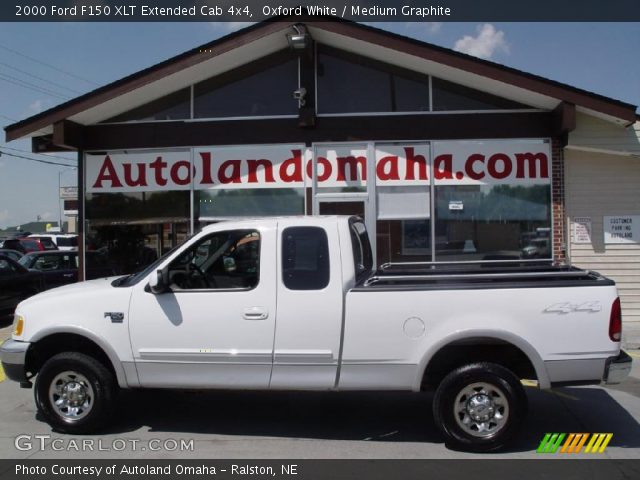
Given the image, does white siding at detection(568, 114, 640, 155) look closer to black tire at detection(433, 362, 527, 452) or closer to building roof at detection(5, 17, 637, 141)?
building roof at detection(5, 17, 637, 141)

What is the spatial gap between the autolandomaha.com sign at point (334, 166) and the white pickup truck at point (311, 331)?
557 cm

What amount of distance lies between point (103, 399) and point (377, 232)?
6.52m

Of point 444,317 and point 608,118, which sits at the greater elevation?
point 608,118

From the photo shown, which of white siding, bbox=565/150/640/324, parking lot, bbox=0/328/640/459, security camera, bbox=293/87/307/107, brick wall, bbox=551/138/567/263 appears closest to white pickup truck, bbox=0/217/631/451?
parking lot, bbox=0/328/640/459

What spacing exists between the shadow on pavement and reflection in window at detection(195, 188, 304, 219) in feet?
15.9

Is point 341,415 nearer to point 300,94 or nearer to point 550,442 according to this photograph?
point 550,442

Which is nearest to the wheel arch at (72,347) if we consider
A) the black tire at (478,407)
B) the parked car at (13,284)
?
the black tire at (478,407)

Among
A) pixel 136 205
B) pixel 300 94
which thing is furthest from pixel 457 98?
pixel 136 205

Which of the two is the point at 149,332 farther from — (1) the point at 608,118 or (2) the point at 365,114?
(1) the point at 608,118

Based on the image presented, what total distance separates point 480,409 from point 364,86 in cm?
747

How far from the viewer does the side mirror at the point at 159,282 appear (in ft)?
18.0

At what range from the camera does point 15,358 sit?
5.77m
